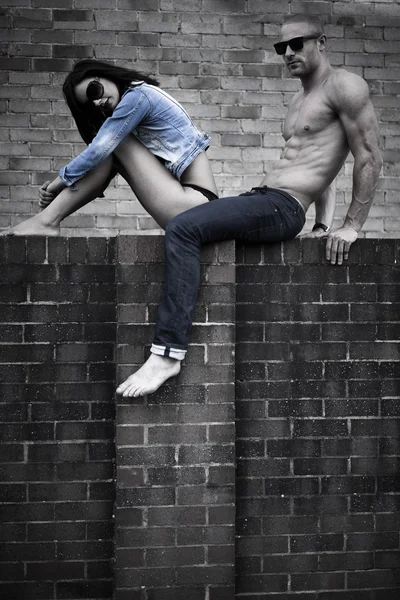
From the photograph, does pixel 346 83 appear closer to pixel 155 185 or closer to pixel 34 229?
pixel 155 185

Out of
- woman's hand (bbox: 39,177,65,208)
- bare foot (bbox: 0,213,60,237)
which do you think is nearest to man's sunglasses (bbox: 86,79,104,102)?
woman's hand (bbox: 39,177,65,208)

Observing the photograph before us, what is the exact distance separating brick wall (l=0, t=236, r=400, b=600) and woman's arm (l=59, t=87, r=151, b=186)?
391 millimetres

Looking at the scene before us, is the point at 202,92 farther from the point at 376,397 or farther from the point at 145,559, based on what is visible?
the point at 145,559

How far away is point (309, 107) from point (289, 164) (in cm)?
31

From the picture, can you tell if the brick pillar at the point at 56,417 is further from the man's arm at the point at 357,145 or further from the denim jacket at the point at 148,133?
the man's arm at the point at 357,145

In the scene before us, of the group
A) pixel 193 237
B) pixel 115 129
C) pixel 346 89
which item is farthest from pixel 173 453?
pixel 346 89

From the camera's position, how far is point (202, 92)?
691 cm

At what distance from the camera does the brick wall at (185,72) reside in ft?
22.2

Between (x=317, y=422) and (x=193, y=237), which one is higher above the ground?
(x=193, y=237)

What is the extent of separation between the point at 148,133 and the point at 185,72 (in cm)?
287

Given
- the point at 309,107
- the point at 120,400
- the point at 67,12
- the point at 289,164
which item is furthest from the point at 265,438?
the point at 67,12

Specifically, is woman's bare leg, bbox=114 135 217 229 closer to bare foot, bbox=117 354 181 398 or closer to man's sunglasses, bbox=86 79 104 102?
man's sunglasses, bbox=86 79 104 102

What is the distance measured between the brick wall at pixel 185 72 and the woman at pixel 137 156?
263cm

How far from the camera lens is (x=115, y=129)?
4.03 m
